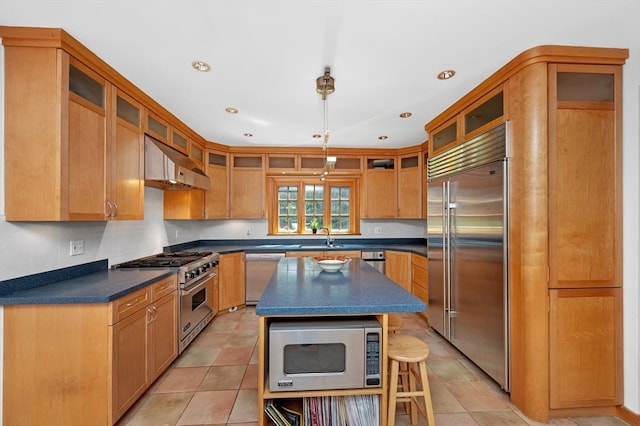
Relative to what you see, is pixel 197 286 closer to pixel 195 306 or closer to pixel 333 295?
pixel 195 306

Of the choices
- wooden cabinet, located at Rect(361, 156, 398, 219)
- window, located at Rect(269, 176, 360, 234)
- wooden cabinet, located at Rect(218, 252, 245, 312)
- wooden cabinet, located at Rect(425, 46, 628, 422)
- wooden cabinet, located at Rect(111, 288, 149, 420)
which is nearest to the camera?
wooden cabinet, located at Rect(111, 288, 149, 420)

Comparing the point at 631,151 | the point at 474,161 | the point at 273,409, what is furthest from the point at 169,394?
the point at 631,151

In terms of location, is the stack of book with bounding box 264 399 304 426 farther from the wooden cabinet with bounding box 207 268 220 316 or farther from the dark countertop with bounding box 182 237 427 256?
the dark countertop with bounding box 182 237 427 256

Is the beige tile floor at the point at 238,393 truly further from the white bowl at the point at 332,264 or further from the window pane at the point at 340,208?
the window pane at the point at 340,208

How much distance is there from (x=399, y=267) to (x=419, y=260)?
47cm

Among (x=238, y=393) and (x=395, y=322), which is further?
(x=238, y=393)

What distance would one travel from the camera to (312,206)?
16.4 ft

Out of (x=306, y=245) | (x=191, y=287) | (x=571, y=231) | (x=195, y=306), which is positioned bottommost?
(x=195, y=306)

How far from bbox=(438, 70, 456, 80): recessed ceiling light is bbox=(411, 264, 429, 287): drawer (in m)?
2.26

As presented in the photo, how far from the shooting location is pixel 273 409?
1.57 metres

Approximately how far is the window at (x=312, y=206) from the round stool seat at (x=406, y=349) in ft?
10.5

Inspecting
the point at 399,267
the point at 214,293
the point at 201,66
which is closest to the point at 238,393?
the point at 214,293

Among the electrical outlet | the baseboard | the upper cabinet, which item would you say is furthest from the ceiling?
the baseboard

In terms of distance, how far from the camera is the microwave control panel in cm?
156
